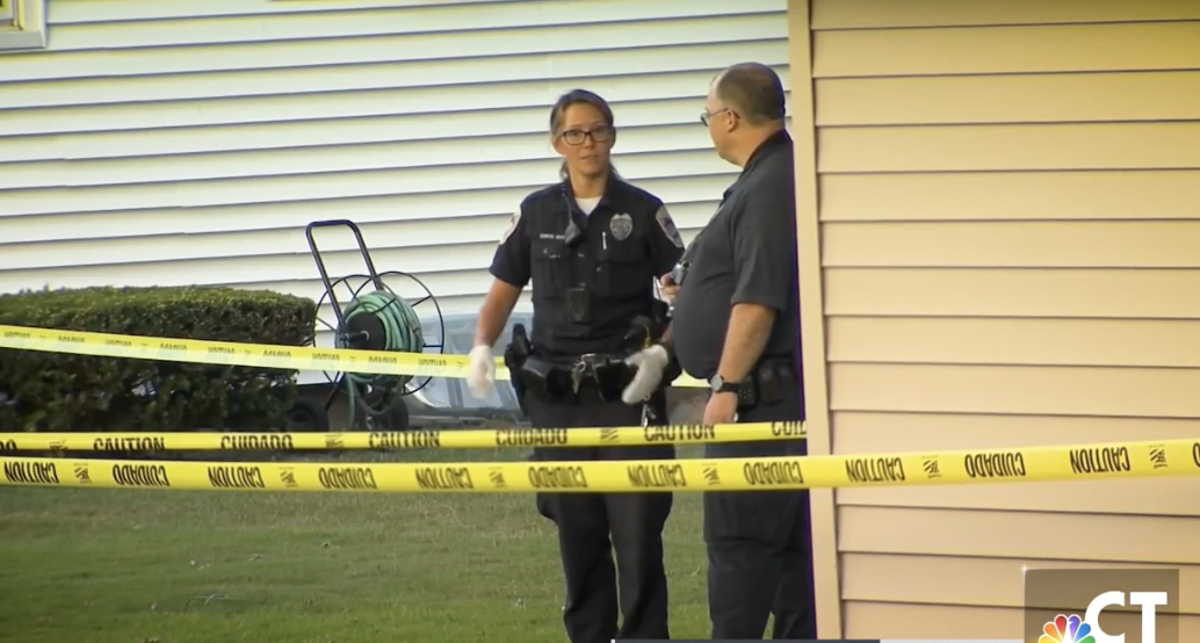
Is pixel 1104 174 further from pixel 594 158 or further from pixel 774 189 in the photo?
pixel 594 158

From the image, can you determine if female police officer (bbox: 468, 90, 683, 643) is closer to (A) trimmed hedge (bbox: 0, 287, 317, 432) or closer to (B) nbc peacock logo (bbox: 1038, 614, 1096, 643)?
(B) nbc peacock logo (bbox: 1038, 614, 1096, 643)

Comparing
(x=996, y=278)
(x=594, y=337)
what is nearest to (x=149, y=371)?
(x=594, y=337)

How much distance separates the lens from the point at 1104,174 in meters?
4.15

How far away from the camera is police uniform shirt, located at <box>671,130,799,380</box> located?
4.66m

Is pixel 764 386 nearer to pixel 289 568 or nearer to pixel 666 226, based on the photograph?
pixel 666 226

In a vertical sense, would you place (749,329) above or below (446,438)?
above

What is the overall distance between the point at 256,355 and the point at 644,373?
333 cm

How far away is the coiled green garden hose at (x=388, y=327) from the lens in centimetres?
980

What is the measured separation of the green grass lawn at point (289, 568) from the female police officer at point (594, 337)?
2.83 ft

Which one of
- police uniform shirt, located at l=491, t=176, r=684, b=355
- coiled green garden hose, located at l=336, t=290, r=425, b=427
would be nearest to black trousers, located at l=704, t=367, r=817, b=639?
police uniform shirt, located at l=491, t=176, r=684, b=355

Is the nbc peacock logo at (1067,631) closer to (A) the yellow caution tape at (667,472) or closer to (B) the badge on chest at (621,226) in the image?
(A) the yellow caution tape at (667,472)

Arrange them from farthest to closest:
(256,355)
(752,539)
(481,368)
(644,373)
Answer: (256,355) < (481,368) < (644,373) < (752,539)

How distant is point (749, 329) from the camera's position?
464cm

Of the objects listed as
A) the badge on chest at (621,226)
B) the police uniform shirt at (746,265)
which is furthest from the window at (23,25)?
the police uniform shirt at (746,265)
